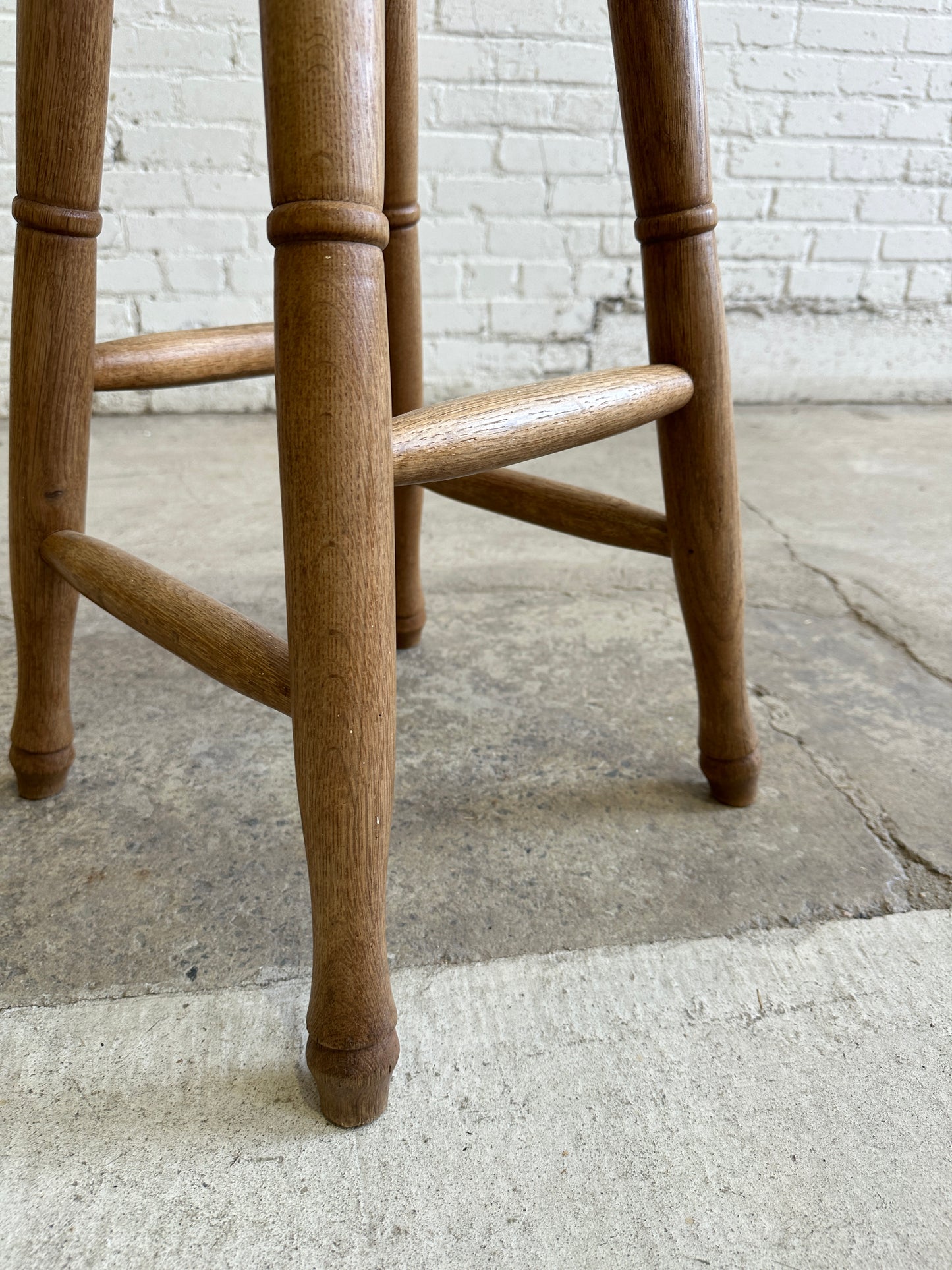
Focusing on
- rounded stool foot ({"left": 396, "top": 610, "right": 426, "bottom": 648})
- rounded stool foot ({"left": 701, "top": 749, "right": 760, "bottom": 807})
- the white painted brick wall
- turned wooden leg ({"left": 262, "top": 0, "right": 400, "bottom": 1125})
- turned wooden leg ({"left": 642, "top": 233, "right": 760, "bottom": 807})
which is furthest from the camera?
the white painted brick wall

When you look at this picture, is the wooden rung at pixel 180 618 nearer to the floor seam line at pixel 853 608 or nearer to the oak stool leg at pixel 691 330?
the oak stool leg at pixel 691 330

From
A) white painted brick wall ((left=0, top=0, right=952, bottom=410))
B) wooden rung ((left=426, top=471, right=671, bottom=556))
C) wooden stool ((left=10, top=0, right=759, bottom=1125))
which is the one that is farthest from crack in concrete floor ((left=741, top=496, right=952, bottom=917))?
white painted brick wall ((left=0, top=0, right=952, bottom=410))

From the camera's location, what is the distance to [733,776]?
0.79 m

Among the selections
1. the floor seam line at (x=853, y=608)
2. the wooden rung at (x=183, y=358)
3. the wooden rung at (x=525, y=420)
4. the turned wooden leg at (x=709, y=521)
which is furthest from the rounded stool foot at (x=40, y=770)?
the floor seam line at (x=853, y=608)

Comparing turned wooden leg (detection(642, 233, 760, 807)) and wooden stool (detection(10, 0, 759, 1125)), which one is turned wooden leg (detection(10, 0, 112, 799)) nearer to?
wooden stool (detection(10, 0, 759, 1125))

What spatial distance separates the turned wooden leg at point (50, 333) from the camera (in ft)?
2.07

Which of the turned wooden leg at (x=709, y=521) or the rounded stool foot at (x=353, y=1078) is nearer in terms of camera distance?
the rounded stool foot at (x=353, y=1078)

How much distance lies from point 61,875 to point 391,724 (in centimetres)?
35

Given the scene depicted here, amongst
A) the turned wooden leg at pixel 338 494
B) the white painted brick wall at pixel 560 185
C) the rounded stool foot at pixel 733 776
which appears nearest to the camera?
the turned wooden leg at pixel 338 494

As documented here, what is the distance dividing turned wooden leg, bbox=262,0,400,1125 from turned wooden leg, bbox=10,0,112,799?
26 cm

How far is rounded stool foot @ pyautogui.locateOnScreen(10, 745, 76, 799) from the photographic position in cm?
77

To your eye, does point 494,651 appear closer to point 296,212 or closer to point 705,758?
point 705,758

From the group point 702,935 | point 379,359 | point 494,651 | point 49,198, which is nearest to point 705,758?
point 702,935

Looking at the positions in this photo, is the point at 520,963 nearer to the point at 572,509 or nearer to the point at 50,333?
the point at 572,509
